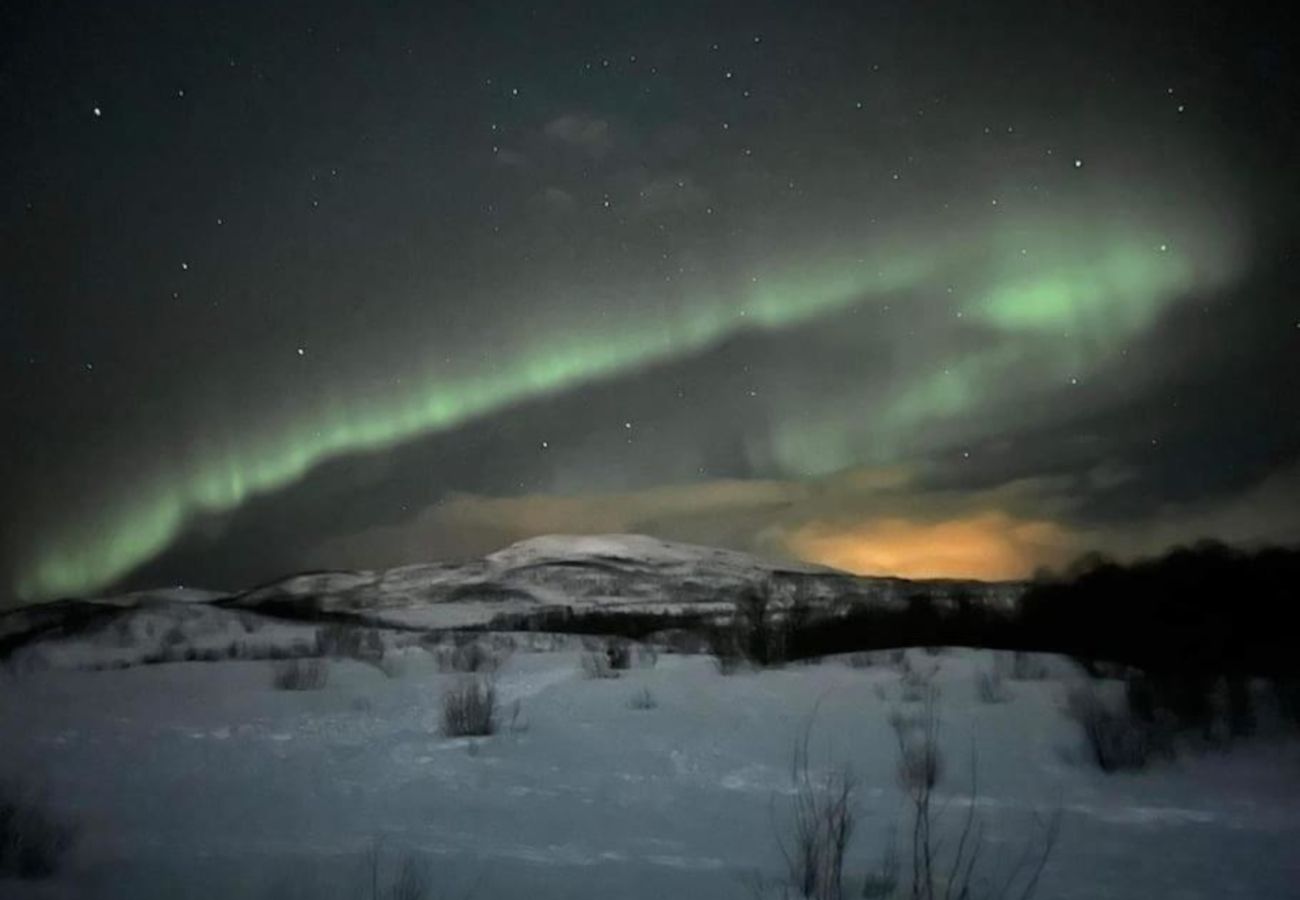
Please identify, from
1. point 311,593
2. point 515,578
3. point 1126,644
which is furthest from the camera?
point 515,578

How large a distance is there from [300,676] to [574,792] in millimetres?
5267

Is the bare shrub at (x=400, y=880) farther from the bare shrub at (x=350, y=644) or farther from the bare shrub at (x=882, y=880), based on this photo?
the bare shrub at (x=350, y=644)

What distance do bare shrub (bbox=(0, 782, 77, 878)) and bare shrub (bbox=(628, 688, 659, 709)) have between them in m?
4.50

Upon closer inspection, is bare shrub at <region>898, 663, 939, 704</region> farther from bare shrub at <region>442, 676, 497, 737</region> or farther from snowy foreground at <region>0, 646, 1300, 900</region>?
bare shrub at <region>442, 676, 497, 737</region>

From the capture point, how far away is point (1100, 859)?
13.5ft

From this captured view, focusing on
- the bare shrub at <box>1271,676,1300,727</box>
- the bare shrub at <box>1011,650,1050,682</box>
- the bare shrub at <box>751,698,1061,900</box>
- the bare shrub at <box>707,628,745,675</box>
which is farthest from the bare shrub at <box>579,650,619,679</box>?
the bare shrub at <box>1271,676,1300,727</box>

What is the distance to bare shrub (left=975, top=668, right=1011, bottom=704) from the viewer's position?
7902 millimetres

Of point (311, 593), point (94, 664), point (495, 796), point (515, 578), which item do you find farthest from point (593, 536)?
point (495, 796)

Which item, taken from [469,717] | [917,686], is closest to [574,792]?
[469,717]

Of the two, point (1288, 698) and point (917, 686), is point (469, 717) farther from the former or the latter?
point (1288, 698)

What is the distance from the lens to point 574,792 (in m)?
5.34

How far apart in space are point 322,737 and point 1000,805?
15.8 feet

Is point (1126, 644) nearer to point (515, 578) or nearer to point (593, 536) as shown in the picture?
point (515, 578)

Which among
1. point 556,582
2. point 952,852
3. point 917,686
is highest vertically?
point 556,582
